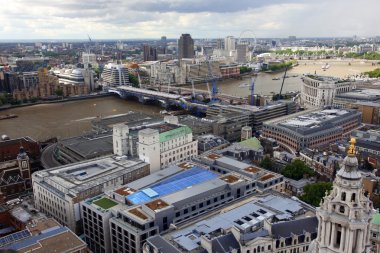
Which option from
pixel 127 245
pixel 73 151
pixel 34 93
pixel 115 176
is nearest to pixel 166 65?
pixel 34 93

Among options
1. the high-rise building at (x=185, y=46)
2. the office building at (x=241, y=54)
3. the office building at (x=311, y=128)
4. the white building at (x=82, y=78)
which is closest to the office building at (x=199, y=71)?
the white building at (x=82, y=78)

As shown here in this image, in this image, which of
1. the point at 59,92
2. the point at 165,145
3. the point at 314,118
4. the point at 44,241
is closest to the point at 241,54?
the point at 59,92

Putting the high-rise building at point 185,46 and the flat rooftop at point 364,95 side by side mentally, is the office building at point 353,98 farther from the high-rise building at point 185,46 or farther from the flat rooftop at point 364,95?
the high-rise building at point 185,46

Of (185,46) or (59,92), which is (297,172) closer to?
(59,92)

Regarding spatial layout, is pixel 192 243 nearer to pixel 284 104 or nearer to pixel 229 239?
pixel 229 239

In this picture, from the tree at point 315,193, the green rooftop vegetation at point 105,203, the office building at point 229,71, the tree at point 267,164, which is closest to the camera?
the green rooftop vegetation at point 105,203

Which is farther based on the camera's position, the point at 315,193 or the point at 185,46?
the point at 185,46
